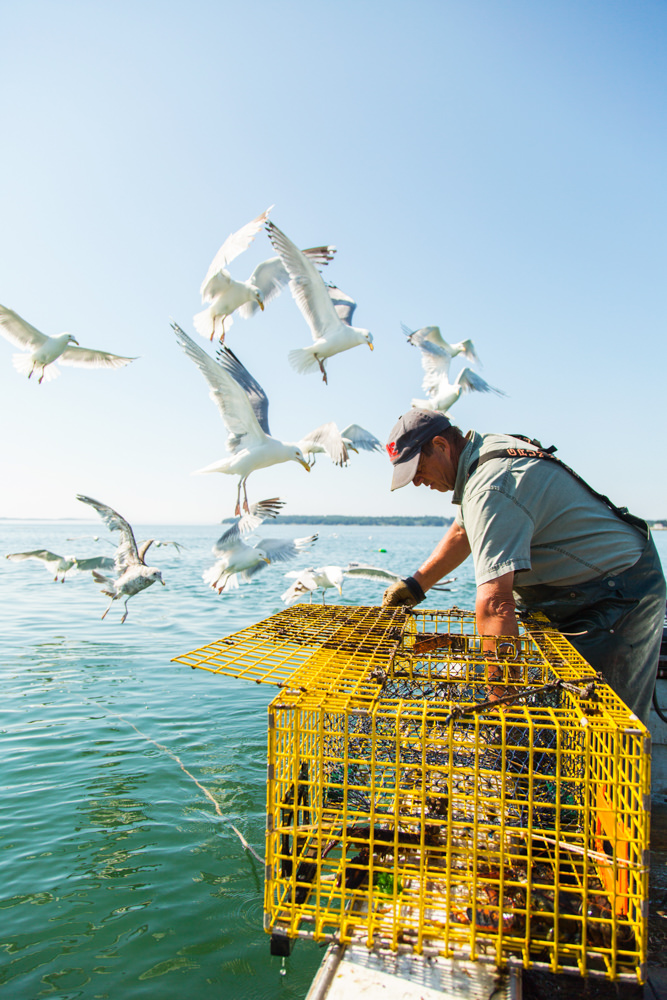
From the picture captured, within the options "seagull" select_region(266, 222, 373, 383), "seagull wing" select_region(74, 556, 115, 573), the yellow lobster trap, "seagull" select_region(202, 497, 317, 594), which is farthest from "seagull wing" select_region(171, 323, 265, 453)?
the yellow lobster trap

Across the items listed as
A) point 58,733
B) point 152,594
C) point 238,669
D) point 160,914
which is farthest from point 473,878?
point 152,594

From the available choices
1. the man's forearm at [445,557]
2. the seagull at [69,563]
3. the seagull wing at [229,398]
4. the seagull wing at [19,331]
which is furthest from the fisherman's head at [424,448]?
the seagull wing at [19,331]

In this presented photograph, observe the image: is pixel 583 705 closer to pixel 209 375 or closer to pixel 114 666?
pixel 209 375

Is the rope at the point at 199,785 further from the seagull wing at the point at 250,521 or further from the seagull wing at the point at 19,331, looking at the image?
the seagull wing at the point at 19,331

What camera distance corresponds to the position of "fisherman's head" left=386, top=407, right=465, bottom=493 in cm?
247

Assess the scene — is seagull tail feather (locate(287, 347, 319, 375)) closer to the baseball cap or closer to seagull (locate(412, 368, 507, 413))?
seagull (locate(412, 368, 507, 413))

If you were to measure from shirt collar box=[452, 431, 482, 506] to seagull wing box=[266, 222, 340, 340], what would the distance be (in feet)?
17.7

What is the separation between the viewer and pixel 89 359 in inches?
398

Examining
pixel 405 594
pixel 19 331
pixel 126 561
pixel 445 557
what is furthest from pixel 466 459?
pixel 19 331

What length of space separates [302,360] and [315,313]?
2.00 feet

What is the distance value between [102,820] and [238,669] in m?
2.48

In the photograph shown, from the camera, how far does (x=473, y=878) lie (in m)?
1.39

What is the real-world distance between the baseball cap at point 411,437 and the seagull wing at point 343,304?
20.2ft

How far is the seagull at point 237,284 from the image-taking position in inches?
286
